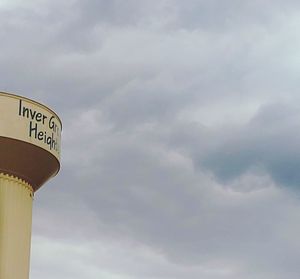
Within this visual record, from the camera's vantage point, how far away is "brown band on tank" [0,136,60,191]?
40031 mm

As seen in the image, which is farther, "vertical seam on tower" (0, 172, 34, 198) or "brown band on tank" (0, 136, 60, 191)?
"vertical seam on tower" (0, 172, 34, 198)

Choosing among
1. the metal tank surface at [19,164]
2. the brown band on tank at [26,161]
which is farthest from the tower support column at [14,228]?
the brown band on tank at [26,161]

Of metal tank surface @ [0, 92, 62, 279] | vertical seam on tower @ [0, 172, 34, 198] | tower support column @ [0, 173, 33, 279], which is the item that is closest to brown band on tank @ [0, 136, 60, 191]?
metal tank surface @ [0, 92, 62, 279]

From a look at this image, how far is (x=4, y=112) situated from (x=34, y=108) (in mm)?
1615

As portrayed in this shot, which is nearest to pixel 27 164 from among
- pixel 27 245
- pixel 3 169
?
pixel 3 169

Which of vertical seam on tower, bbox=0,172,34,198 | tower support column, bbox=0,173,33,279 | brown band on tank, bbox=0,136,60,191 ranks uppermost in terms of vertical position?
brown band on tank, bbox=0,136,60,191

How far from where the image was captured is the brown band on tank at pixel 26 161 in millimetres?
40031

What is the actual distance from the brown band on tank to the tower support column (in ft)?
1.32

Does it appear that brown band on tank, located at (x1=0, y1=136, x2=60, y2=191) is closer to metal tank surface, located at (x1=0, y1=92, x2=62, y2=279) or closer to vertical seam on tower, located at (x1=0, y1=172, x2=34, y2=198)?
metal tank surface, located at (x1=0, y1=92, x2=62, y2=279)

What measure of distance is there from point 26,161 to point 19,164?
1.15 ft

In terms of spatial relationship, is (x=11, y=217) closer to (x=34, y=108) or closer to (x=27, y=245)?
(x=27, y=245)

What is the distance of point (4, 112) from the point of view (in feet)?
132

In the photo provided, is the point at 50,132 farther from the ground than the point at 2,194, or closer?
farther from the ground

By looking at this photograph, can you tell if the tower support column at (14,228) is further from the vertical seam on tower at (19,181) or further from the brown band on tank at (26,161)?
the brown band on tank at (26,161)
